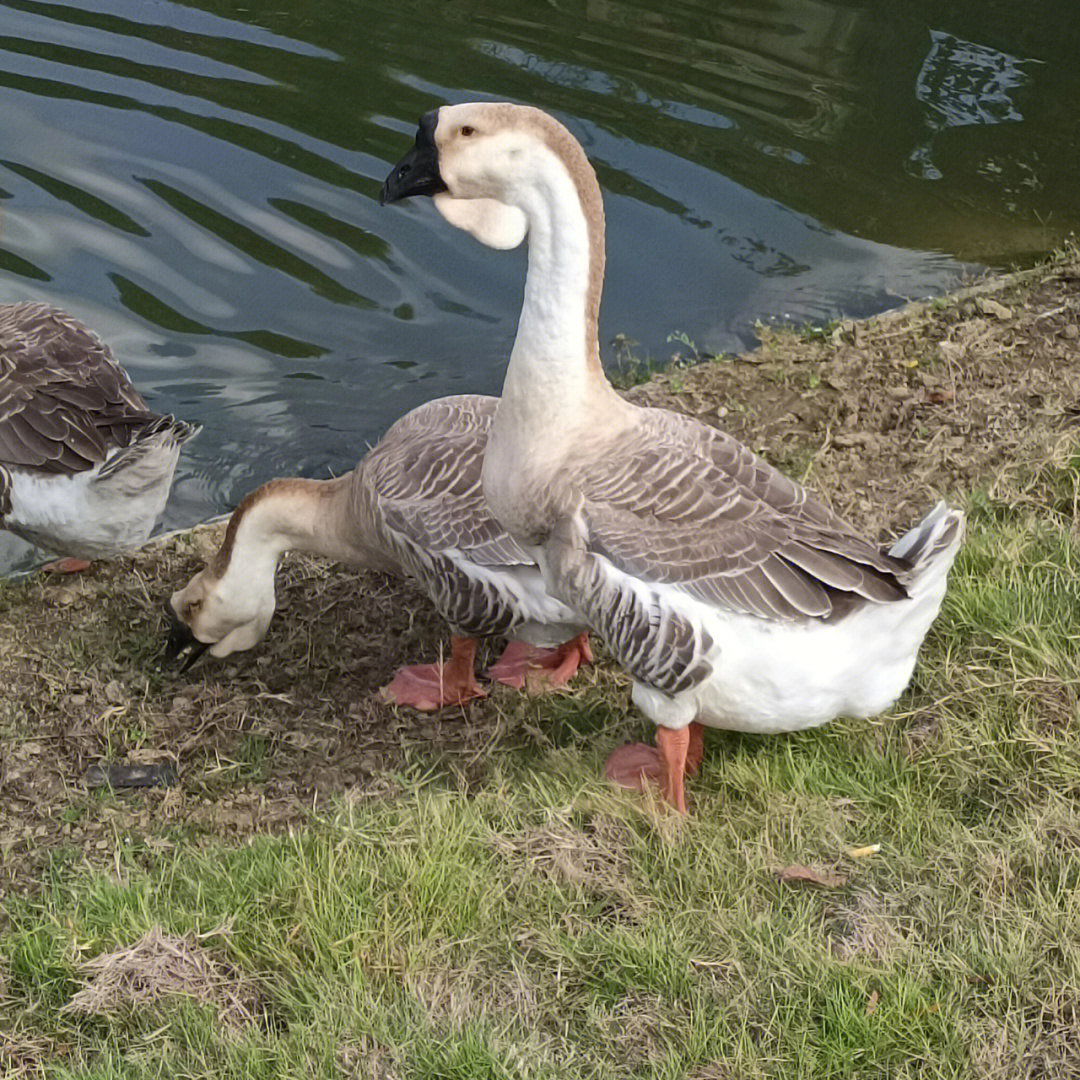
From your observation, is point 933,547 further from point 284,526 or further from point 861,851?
point 284,526

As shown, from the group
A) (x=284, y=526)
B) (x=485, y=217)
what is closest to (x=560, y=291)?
(x=485, y=217)

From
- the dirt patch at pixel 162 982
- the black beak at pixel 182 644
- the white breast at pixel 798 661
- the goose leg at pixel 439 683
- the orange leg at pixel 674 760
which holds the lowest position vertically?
the black beak at pixel 182 644

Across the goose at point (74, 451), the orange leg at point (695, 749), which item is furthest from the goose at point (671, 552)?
the goose at point (74, 451)

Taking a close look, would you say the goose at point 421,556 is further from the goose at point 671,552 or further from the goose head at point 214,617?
the goose at point 671,552

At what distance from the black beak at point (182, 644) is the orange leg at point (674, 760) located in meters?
2.16

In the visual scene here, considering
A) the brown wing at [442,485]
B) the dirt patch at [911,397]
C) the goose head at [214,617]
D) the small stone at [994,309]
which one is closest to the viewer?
the brown wing at [442,485]

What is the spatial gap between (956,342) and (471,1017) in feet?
15.3

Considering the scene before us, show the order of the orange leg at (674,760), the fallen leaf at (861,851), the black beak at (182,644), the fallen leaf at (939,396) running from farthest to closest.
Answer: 1. the fallen leaf at (939,396)
2. the black beak at (182,644)
3. the orange leg at (674,760)
4. the fallen leaf at (861,851)

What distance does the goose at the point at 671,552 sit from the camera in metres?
3.62

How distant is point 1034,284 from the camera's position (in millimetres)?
7238

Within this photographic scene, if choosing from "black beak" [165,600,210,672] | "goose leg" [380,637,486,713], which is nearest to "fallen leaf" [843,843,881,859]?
"goose leg" [380,637,486,713]

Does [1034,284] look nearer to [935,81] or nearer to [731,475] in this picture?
[935,81]

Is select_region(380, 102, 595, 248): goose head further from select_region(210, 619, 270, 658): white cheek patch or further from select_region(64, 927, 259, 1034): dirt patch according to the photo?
select_region(210, 619, 270, 658): white cheek patch

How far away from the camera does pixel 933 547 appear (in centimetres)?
367
